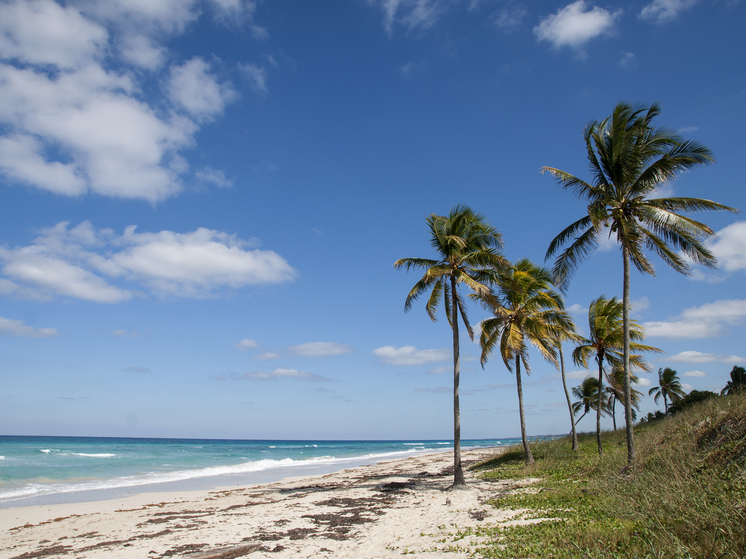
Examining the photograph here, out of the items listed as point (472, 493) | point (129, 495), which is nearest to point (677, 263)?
point (472, 493)

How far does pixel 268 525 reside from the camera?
1064cm

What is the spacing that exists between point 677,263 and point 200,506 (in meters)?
17.6

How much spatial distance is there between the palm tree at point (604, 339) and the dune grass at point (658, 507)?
7607 millimetres

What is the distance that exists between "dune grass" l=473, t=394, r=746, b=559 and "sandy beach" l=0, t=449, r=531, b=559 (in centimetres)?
101

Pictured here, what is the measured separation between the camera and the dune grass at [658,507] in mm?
4922

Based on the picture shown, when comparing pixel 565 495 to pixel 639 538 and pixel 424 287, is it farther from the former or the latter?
pixel 424 287

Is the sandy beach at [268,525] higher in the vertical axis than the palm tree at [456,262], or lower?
lower

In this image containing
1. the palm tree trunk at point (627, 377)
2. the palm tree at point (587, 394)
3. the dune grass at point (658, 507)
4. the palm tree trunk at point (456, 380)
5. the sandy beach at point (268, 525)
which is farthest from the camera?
the palm tree at point (587, 394)

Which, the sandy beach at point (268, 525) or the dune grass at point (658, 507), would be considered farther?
the sandy beach at point (268, 525)

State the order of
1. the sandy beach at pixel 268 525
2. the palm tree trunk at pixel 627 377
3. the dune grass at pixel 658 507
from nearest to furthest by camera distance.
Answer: the dune grass at pixel 658 507, the sandy beach at pixel 268 525, the palm tree trunk at pixel 627 377

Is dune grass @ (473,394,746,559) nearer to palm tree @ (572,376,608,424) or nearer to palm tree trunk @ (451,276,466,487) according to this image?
palm tree trunk @ (451,276,466,487)

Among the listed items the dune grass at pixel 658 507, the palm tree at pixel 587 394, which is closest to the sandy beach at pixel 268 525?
the dune grass at pixel 658 507

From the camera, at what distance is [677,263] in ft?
42.2

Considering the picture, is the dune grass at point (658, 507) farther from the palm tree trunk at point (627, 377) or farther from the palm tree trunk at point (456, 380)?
the palm tree trunk at point (456, 380)
